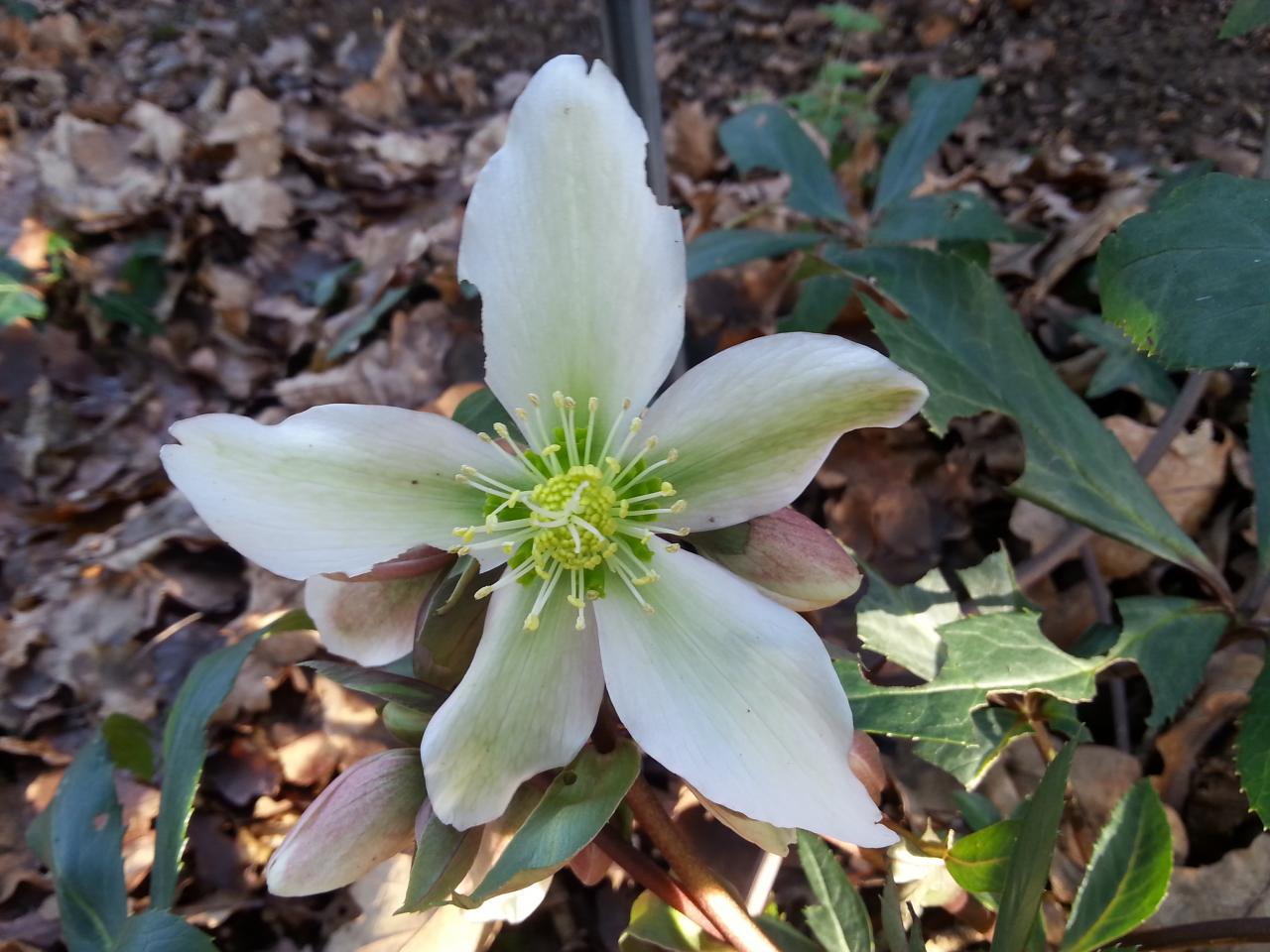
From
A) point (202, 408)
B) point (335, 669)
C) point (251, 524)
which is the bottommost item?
point (202, 408)

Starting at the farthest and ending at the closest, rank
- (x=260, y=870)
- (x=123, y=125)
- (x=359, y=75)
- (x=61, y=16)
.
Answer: (x=61, y=16) < (x=359, y=75) < (x=123, y=125) < (x=260, y=870)

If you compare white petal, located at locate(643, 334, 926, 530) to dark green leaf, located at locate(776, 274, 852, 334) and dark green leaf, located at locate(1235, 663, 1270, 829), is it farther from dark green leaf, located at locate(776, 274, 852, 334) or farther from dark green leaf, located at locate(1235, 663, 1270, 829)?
dark green leaf, located at locate(776, 274, 852, 334)

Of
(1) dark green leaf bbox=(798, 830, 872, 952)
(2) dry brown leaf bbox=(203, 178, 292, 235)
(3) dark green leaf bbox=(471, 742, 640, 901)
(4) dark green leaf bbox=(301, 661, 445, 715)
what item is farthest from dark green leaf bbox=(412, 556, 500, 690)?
(2) dry brown leaf bbox=(203, 178, 292, 235)

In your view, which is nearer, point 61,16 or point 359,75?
point 359,75

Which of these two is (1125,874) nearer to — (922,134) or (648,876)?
(648,876)

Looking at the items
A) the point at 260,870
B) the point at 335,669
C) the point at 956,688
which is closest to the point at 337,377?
the point at 260,870

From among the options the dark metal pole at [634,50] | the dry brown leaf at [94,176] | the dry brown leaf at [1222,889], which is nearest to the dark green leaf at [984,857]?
the dry brown leaf at [1222,889]

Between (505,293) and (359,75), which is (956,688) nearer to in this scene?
(505,293)

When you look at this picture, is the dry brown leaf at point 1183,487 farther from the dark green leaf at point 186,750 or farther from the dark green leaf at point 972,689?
the dark green leaf at point 186,750

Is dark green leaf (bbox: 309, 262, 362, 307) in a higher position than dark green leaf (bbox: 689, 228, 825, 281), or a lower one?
lower
